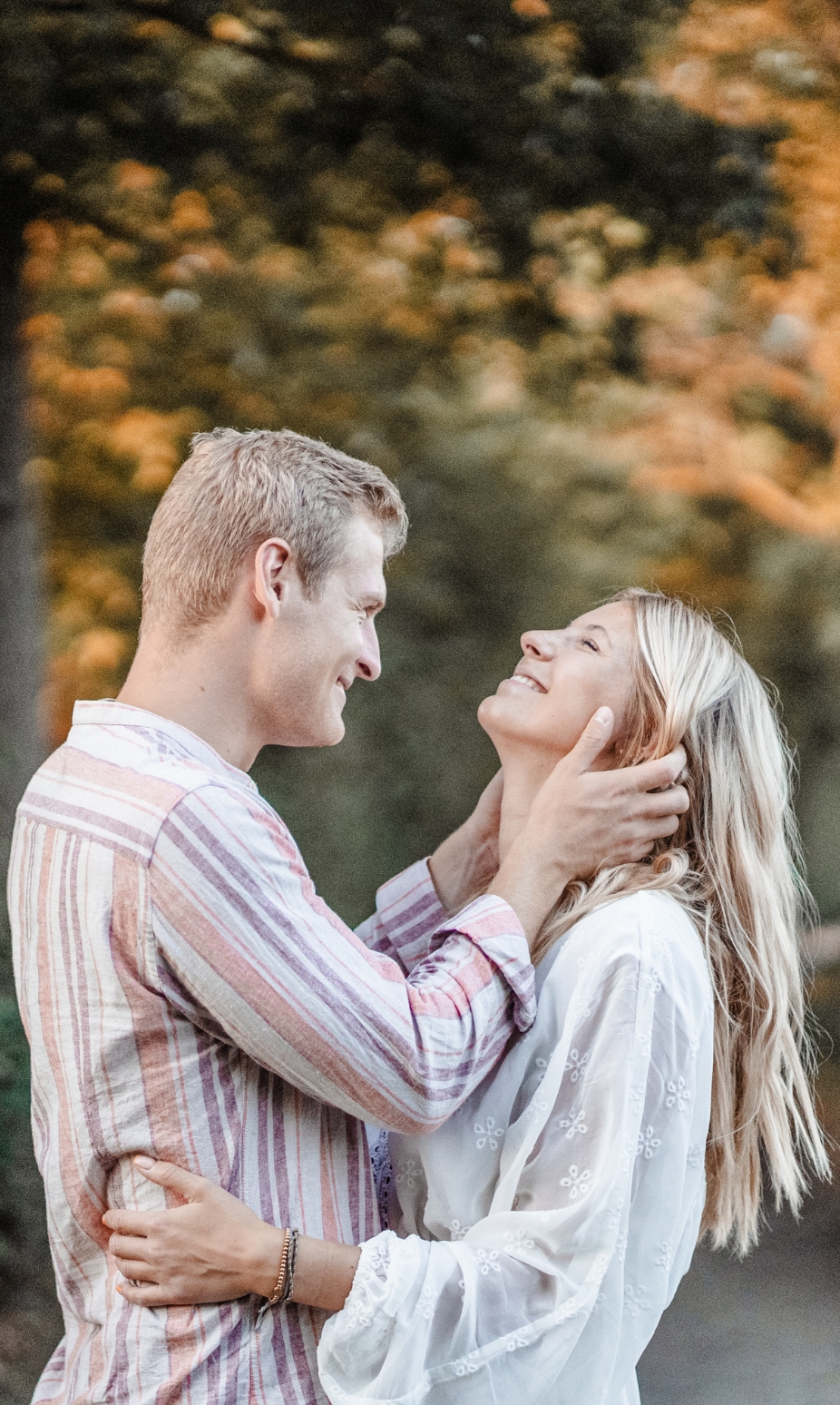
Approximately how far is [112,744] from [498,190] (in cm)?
242

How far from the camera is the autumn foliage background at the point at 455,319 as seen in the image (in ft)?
10.5

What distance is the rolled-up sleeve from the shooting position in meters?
1.27

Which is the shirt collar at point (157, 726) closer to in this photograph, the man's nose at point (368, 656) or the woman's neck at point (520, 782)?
the man's nose at point (368, 656)

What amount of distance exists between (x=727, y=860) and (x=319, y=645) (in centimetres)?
69

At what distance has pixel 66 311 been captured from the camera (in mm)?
3213

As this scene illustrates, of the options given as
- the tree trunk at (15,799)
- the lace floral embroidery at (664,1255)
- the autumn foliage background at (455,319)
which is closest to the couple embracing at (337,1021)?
the lace floral embroidery at (664,1255)

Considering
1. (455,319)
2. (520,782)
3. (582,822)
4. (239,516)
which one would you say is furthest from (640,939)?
(455,319)

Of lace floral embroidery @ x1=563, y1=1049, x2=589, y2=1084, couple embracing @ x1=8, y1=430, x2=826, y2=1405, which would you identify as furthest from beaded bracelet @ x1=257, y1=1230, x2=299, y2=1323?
lace floral embroidery @ x1=563, y1=1049, x2=589, y2=1084

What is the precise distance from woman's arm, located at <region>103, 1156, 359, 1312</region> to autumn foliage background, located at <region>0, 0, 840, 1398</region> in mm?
1807

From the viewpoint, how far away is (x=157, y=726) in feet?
4.70

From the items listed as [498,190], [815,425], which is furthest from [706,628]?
[498,190]

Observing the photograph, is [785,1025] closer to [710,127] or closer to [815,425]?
[815,425]

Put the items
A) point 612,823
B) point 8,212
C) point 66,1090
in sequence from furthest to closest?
point 8,212
point 612,823
point 66,1090

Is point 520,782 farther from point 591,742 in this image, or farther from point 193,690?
point 193,690
